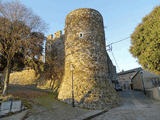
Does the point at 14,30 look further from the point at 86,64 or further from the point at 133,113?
the point at 133,113

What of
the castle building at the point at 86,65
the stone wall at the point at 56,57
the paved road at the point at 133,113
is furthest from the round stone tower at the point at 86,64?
the stone wall at the point at 56,57

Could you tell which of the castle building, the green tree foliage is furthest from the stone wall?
the green tree foliage

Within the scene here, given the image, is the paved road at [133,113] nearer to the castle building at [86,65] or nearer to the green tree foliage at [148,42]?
the castle building at [86,65]

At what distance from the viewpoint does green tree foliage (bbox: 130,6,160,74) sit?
9492mm

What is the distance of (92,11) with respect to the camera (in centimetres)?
1305

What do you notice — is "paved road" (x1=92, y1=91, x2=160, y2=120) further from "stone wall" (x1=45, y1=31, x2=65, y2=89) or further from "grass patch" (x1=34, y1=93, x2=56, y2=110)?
"stone wall" (x1=45, y1=31, x2=65, y2=89)

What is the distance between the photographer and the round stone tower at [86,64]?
33.2 feet

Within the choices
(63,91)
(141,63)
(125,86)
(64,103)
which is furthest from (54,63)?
(125,86)

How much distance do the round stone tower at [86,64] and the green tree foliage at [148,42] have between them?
3.49m

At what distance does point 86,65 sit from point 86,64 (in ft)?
0.34

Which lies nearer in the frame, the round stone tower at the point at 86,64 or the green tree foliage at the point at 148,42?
the green tree foliage at the point at 148,42

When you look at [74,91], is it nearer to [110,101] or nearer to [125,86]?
[110,101]

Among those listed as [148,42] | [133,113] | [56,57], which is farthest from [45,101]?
[148,42]

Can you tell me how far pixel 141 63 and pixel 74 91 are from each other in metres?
7.13
